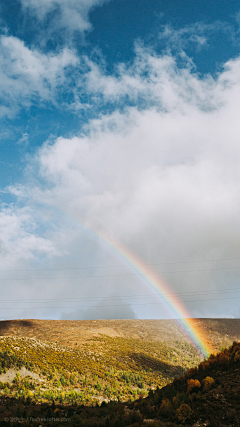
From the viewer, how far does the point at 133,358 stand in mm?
48938

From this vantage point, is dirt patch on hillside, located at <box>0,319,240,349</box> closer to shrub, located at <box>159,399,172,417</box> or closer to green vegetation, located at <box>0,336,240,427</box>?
green vegetation, located at <box>0,336,240,427</box>

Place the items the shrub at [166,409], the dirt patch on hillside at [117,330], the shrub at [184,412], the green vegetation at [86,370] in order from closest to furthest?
the shrub at [184,412] < the shrub at [166,409] < the green vegetation at [86,370] < the dirt patch on hillside at [117,330]

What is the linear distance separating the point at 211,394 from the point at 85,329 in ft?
204

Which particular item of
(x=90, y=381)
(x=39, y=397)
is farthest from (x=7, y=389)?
(x=90, y=381)

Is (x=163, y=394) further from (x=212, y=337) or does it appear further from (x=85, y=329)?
(x=212, y=337)

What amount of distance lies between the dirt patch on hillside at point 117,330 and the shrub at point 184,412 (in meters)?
43.3

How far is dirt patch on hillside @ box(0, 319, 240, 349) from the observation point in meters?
63.7

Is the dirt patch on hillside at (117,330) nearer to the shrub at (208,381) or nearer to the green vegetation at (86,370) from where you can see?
the green vegetation at (86,370)

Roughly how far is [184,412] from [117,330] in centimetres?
6484

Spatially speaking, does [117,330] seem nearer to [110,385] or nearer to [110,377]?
[110,377]

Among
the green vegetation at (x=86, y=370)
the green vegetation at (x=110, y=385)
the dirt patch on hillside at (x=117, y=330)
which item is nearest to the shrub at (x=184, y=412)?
the green vegetation at (x=110, y=385)

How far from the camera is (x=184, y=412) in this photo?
1537cm

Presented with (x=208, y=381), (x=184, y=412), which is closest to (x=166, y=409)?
(x=184, y=412)

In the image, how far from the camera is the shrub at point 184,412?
1495cm
